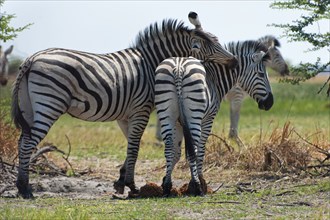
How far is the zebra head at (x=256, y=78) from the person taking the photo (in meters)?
12.1

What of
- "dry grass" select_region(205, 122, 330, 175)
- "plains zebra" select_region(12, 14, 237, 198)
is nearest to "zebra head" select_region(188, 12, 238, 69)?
"plains zebra" select_region(12, 14, 237, 198)

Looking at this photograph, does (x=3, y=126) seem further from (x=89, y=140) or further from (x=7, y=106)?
(x=89, y=140)

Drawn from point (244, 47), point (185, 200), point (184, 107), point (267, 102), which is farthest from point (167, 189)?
point (244, 47)

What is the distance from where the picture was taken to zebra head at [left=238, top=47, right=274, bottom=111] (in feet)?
39.9

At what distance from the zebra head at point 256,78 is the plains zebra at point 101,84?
1.42ft

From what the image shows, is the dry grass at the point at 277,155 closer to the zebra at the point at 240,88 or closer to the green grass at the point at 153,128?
the green grass at the point at 153,128

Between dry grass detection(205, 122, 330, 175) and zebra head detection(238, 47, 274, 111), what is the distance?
0.93 m

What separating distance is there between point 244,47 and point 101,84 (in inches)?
111

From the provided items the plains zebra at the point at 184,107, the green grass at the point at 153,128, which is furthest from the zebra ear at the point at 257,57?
the green grass at the point at 153,128

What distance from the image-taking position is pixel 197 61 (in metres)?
11.0

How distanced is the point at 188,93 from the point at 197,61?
0.71m

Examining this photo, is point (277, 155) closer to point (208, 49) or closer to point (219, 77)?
point (219, 77)

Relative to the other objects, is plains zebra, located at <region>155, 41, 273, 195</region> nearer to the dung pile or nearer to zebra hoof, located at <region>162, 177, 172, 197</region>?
zebra hoof, located at <region>162, 177, 172, 197</region>

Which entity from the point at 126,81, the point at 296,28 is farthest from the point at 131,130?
the point at 296,28
